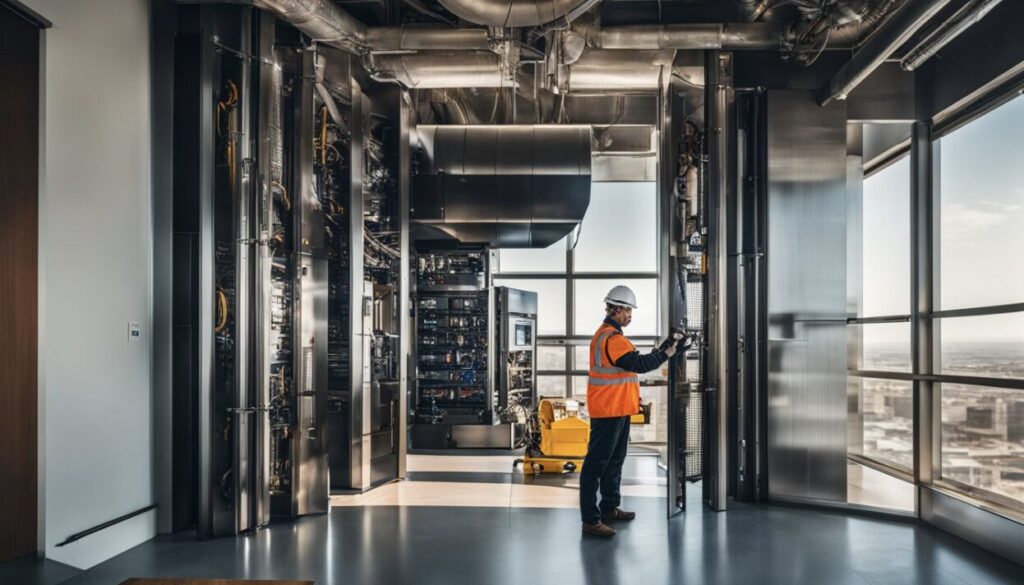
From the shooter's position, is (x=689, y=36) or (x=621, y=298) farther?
(x=689, y=36)

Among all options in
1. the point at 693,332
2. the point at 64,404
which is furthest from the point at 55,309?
the point at 693,332

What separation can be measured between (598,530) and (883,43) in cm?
412

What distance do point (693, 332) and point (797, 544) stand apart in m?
2.02

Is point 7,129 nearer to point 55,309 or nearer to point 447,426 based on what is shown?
point 55,309

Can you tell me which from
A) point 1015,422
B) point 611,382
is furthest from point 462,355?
point 1015,422

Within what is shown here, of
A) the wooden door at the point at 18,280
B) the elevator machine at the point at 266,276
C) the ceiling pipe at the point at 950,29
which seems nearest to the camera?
the wooden door at the point at 18,280

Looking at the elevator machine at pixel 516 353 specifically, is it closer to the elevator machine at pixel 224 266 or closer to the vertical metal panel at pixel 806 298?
the vertical metal panel at pixel 806 298

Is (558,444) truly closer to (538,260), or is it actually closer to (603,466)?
(603,466)

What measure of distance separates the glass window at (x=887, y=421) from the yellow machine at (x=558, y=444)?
3.35 metres

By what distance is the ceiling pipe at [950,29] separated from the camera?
4562mm

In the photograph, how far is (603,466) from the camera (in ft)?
19.4

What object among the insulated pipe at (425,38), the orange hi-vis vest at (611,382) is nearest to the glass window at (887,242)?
the orange hi-vis vest at (611,382)

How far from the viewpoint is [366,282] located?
7.71 m

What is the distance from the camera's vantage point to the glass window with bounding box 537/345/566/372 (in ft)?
37.9
